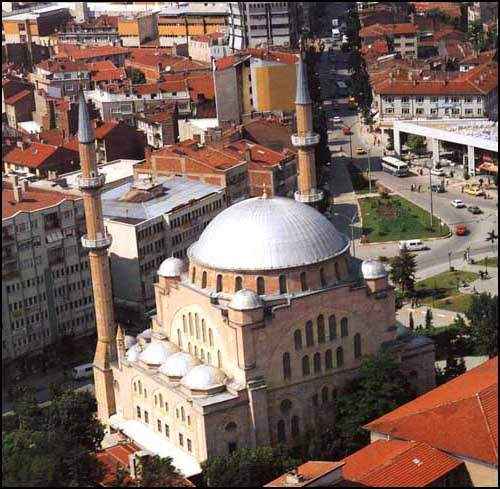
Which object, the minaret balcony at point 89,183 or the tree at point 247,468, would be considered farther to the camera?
the minaret balcony at point 89,183

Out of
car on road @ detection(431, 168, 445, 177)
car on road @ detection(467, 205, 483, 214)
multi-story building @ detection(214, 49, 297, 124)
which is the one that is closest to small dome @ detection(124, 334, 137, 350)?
car on road @ detection(467, 205, 483, 214)

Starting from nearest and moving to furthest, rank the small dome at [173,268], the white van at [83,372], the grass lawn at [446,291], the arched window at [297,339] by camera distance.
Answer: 1. the arched window at [297,339]
2. the small dome at [173,268]
3. the white van at [83,372]
4. the grass lawn at [446,291]

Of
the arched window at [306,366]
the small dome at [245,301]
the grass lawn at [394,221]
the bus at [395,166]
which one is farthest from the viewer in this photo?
the bus at [395,166]

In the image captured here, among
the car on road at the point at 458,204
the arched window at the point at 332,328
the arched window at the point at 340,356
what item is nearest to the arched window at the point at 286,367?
the arched window at the point at 332,328

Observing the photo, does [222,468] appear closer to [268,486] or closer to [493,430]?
[268,486]

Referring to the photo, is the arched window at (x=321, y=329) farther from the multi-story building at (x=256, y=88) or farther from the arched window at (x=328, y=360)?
the multi-story building at (x=256, y=88)

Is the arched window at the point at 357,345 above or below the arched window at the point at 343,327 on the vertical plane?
below
